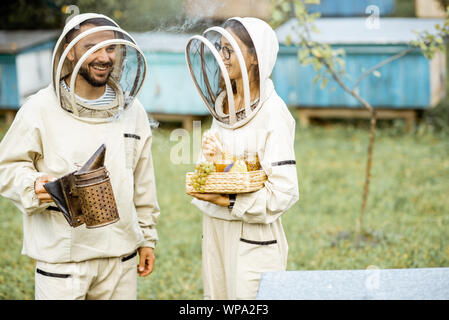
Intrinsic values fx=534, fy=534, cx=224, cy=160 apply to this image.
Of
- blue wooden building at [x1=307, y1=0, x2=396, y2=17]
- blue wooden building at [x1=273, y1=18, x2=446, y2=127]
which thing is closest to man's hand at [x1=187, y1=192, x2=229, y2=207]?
blue wooden building at [x1=273, y1=18, x2=446, y2=127]

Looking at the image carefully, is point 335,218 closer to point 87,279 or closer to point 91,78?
point 87,279

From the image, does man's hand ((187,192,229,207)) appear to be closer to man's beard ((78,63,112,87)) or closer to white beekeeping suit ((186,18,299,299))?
white beekeeping suit ((186,18,299,299))

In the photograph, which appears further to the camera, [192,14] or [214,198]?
[192,14]

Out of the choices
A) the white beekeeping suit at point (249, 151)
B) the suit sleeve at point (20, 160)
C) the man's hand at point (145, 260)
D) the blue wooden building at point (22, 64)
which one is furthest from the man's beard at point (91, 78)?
the blue wooden building at point (22, 64)

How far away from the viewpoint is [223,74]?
267cm

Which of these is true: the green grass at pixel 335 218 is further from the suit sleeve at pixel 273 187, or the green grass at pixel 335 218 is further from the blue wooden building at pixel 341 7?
the blue wooden building at pixel 341 7

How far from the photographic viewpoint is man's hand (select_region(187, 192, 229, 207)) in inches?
107

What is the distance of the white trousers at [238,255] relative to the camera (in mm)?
2828

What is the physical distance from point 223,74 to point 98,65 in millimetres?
661

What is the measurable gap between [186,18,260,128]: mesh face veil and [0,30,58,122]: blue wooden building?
6756 mm

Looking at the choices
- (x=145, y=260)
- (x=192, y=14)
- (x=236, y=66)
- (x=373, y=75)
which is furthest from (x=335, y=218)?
(x=373, y=75)

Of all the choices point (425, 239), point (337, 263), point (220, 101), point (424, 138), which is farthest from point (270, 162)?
point (424, 138)

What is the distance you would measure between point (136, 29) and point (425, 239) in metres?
3.56
